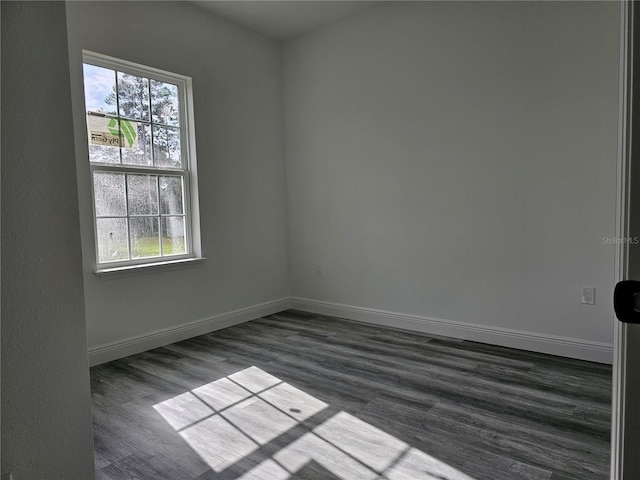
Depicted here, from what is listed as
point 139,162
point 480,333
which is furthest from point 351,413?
point 139,162

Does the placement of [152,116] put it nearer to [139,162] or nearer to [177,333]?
[139,162]

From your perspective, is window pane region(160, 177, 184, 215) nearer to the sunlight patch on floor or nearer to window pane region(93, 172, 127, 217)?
window pane region(93, 172, 127, 217)

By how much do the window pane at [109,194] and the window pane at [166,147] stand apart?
397 mm

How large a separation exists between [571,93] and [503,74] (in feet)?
1.67

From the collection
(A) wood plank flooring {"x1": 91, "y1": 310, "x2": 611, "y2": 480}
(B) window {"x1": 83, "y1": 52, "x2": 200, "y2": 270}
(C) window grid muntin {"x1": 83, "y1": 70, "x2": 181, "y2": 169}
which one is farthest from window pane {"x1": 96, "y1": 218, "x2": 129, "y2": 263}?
(A) wood plank flooring {"x1": 91, "y1": 310, "x2": 611, "y2": 480}

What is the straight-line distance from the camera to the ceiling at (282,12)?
365 centimetres

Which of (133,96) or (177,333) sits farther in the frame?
(177,333)

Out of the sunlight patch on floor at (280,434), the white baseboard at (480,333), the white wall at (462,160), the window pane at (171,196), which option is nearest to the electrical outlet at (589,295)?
the white wall at (462,160)

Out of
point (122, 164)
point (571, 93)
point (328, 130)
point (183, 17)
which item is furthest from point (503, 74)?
point (122, 164)

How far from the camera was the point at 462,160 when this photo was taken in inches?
135

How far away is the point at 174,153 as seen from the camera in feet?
11.9

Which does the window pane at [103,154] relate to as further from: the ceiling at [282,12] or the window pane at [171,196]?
the ceiling at [282,12]

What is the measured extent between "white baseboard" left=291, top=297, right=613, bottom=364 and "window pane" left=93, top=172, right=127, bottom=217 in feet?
7.21

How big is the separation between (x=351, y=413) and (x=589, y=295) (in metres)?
1.95
